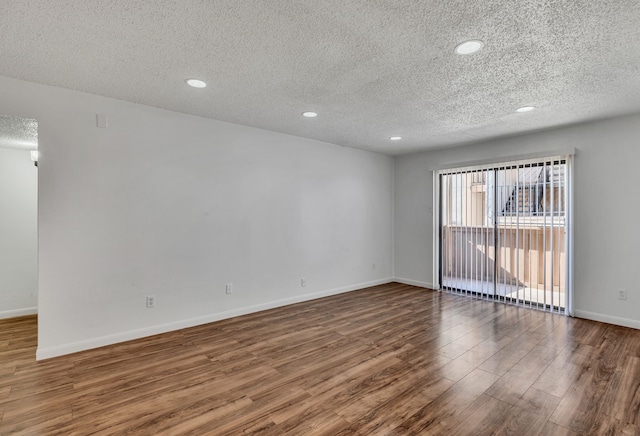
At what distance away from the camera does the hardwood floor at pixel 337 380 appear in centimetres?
202

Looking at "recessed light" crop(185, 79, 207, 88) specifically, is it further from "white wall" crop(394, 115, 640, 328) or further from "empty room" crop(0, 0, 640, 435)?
"white wall" crop(394, 115, 640, 328)

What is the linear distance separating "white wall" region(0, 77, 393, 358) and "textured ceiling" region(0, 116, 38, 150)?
0.13 meters

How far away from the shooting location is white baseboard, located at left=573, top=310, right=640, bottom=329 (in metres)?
3.72

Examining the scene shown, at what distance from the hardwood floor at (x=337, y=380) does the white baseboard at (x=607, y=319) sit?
0.14 meters

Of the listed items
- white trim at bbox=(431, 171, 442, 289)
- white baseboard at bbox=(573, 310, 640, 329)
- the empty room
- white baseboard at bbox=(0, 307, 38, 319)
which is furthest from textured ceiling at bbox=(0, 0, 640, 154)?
white baseboard at bbox=(0, 307, 38, 319)

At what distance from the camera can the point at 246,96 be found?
10.6ft

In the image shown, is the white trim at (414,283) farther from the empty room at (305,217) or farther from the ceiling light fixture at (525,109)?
the ceiling light fixture at (525,109)

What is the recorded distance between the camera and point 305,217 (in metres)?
4.97

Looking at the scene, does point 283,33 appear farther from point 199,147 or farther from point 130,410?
point 130,410

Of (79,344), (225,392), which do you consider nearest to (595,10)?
(225,392)

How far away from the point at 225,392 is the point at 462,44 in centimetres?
306

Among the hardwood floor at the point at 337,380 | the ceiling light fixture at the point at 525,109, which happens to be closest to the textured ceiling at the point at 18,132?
the hardwood floor at the point at 337,380

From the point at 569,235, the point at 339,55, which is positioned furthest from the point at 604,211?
the point at 339,55

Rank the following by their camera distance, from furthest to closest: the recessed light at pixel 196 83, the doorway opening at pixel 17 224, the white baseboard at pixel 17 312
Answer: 1. the white baseboard at pixel 17 312
2. the doorway opening at pixel 17 224
3. the recessed light at pixel 196 83
